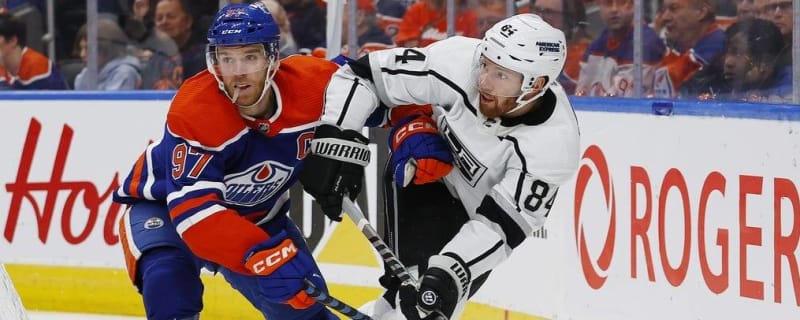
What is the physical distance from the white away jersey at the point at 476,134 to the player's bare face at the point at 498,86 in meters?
0.07

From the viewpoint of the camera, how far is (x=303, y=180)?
164 inches

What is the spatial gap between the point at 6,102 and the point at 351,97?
122 inches

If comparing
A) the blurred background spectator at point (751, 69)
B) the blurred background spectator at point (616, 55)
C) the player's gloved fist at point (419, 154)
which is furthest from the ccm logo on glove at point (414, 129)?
the blurred background spectator at point (616, 55)

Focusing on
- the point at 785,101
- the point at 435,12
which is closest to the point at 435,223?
the point at 785,101

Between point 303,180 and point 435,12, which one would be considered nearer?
point 303,180

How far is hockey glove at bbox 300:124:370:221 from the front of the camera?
13.2ft

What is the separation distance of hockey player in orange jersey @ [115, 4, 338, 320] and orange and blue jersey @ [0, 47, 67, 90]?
270cm

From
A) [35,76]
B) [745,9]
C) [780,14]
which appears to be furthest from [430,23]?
[35,76]

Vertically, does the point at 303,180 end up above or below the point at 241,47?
below

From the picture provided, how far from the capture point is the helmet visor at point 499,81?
151 inches

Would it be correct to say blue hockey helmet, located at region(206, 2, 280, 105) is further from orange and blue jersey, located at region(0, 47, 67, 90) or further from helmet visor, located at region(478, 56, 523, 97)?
orange and blue jersey, located at region(0, 47, 67, 90)

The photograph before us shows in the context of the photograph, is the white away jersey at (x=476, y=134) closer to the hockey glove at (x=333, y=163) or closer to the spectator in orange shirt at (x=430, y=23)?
the hockey glove at (x=333, y=163)

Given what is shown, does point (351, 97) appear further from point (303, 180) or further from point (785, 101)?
point (785, 101)

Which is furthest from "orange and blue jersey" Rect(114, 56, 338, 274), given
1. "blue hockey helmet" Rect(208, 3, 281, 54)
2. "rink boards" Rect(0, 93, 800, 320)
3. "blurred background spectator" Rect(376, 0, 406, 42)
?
"blurred background spectator" Rect(376, 0, 406, 42)
